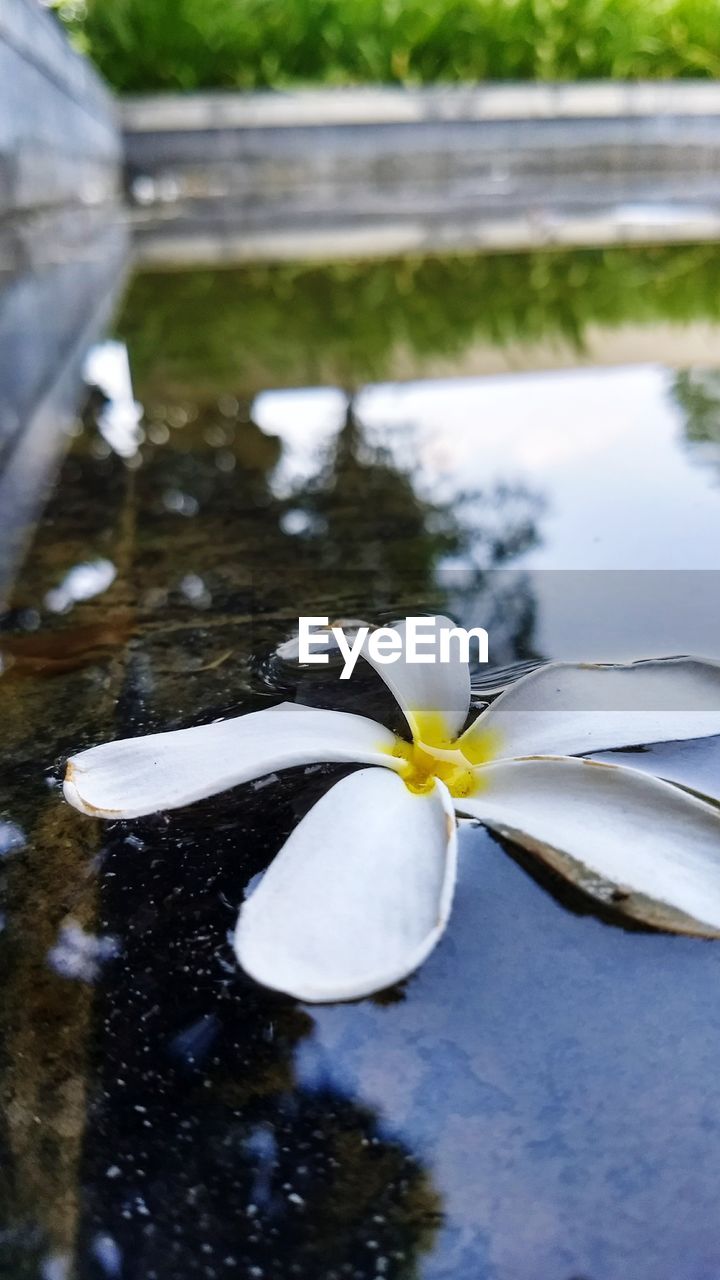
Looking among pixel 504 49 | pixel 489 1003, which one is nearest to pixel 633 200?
pixel 504 49

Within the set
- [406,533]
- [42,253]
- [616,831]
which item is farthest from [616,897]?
[42,253]

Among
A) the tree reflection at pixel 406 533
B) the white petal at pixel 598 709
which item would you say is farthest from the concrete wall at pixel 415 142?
the white petal at pixel 598 709

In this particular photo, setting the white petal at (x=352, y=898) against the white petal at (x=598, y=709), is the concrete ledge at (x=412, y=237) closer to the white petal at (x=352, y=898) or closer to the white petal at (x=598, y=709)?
the white petal at (x=598, y=709)

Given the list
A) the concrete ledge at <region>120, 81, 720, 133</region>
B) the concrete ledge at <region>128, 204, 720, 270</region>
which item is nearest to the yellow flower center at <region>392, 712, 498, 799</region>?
the concrete ledge at <region>128, 204, 720, 270</region>

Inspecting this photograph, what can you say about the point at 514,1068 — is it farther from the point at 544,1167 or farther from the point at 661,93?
the point at 661,93

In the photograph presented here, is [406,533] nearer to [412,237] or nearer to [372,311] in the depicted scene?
[372,311]

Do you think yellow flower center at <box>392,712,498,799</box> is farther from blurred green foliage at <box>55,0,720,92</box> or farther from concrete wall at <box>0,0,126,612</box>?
blurred green foliage at <box>55,0,720,92</box>
